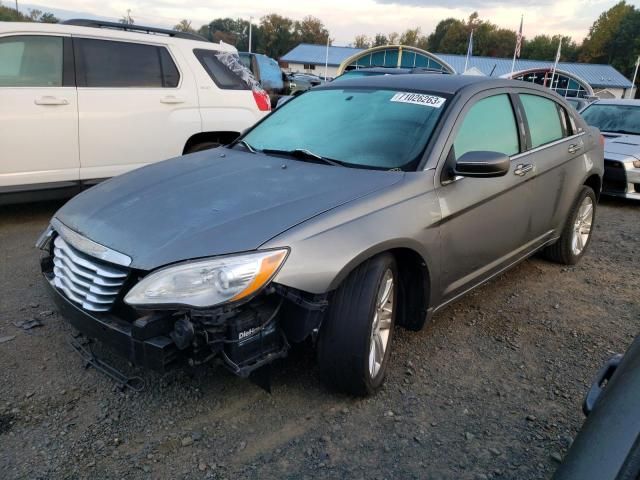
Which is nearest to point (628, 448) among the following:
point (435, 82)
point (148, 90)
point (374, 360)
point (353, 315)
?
point (353, 315)

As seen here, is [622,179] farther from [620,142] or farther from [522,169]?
[522,169]

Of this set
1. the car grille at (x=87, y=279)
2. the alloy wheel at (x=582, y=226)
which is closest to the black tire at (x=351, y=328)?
the car grille at (x=87, y=279)

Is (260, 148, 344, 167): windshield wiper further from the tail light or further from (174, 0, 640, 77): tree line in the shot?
(174, 0, 640, 77): tree line

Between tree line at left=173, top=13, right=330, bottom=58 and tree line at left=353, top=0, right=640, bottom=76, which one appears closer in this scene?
tree line at left=353, top=0, right=640, bottom=76

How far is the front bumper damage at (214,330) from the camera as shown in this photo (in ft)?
7.18

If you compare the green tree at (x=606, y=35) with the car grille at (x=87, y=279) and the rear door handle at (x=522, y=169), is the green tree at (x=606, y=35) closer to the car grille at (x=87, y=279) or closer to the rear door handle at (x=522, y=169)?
the rear door handle at (x=522, y=169)

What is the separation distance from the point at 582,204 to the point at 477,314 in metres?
1.66

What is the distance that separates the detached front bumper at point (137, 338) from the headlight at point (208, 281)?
11 cm

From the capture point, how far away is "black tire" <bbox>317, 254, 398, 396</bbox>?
245 centimetres

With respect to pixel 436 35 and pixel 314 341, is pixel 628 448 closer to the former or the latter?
pixel 314 341

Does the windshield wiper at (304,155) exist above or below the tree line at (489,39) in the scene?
below

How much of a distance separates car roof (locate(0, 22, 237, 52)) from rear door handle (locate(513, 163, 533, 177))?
407cm

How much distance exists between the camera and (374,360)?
271 cm

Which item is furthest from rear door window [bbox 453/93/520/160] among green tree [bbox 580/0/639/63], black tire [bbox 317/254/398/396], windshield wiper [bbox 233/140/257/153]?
green tree [bbox 580/0/639/63]
